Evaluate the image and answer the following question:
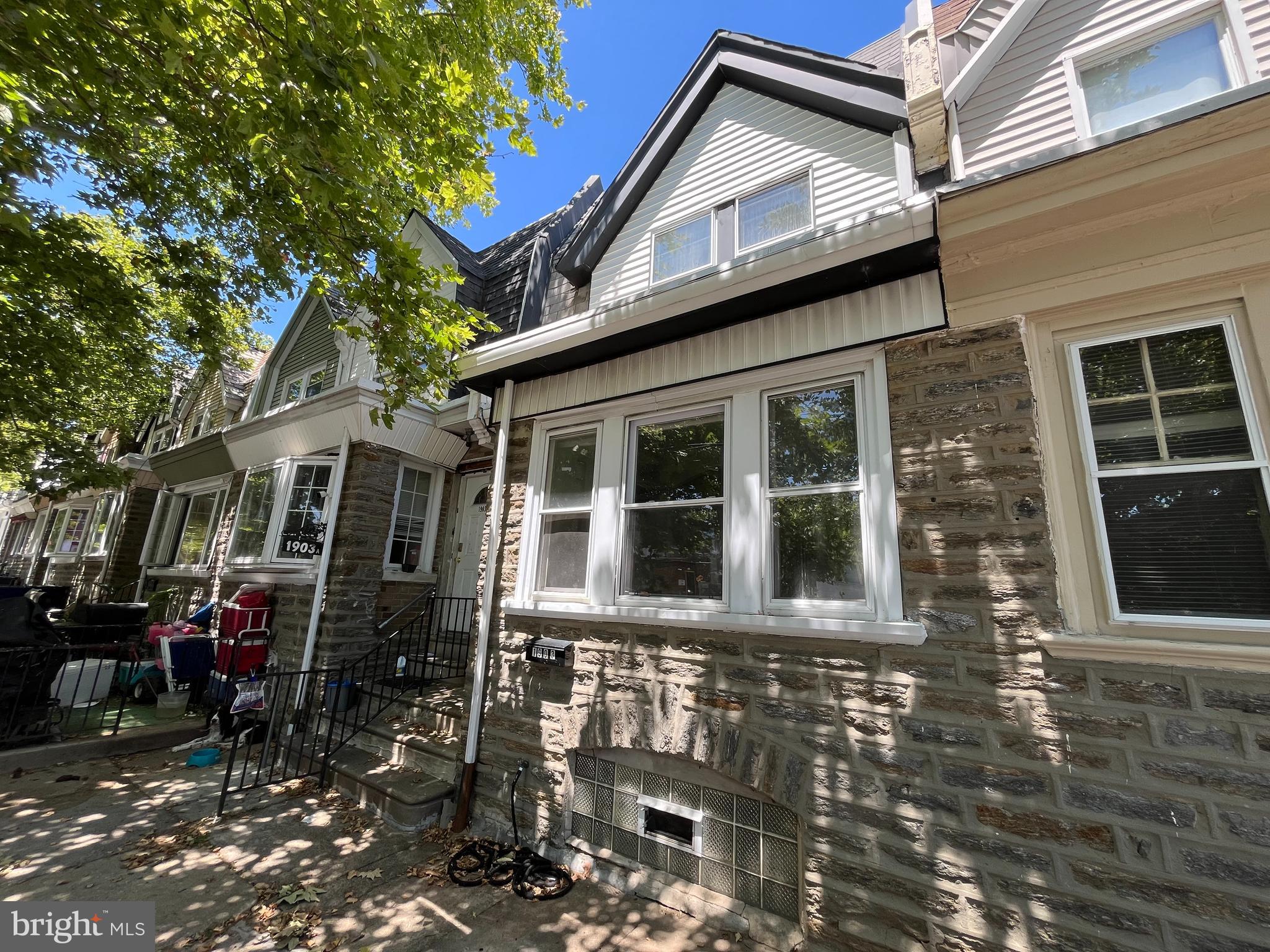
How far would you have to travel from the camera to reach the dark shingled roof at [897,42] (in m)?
4.59

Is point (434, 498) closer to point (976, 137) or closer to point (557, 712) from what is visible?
point (557, 712)

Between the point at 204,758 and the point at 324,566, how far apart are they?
240 centimetres

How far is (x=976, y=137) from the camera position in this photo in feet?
11.7

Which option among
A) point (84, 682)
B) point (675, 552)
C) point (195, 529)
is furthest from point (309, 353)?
point (675, 552)

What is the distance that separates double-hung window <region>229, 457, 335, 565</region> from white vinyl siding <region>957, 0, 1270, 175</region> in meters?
8.39

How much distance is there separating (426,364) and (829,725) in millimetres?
4494

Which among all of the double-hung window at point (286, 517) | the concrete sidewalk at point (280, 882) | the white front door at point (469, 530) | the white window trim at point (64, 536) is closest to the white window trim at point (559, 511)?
the concrete sidewalk at point (280, 882)

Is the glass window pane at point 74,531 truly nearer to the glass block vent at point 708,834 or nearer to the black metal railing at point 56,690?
the black metal railing at point 56,690

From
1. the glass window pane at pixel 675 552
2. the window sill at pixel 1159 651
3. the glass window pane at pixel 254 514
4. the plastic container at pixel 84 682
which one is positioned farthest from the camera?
the glass window pane at pixel 254 514

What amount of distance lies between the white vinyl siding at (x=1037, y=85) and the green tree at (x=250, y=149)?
399 cm

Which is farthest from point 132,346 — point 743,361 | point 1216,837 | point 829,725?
point 1216,837

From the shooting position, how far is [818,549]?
3275 mm

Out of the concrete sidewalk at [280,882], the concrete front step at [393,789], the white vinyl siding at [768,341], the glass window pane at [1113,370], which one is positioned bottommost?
the concrete sidewalk at [280,882]

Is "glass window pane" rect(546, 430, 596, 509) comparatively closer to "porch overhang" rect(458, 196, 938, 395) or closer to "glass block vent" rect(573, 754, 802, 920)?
"porch overhang" rect(458, 196, 938, 395)
